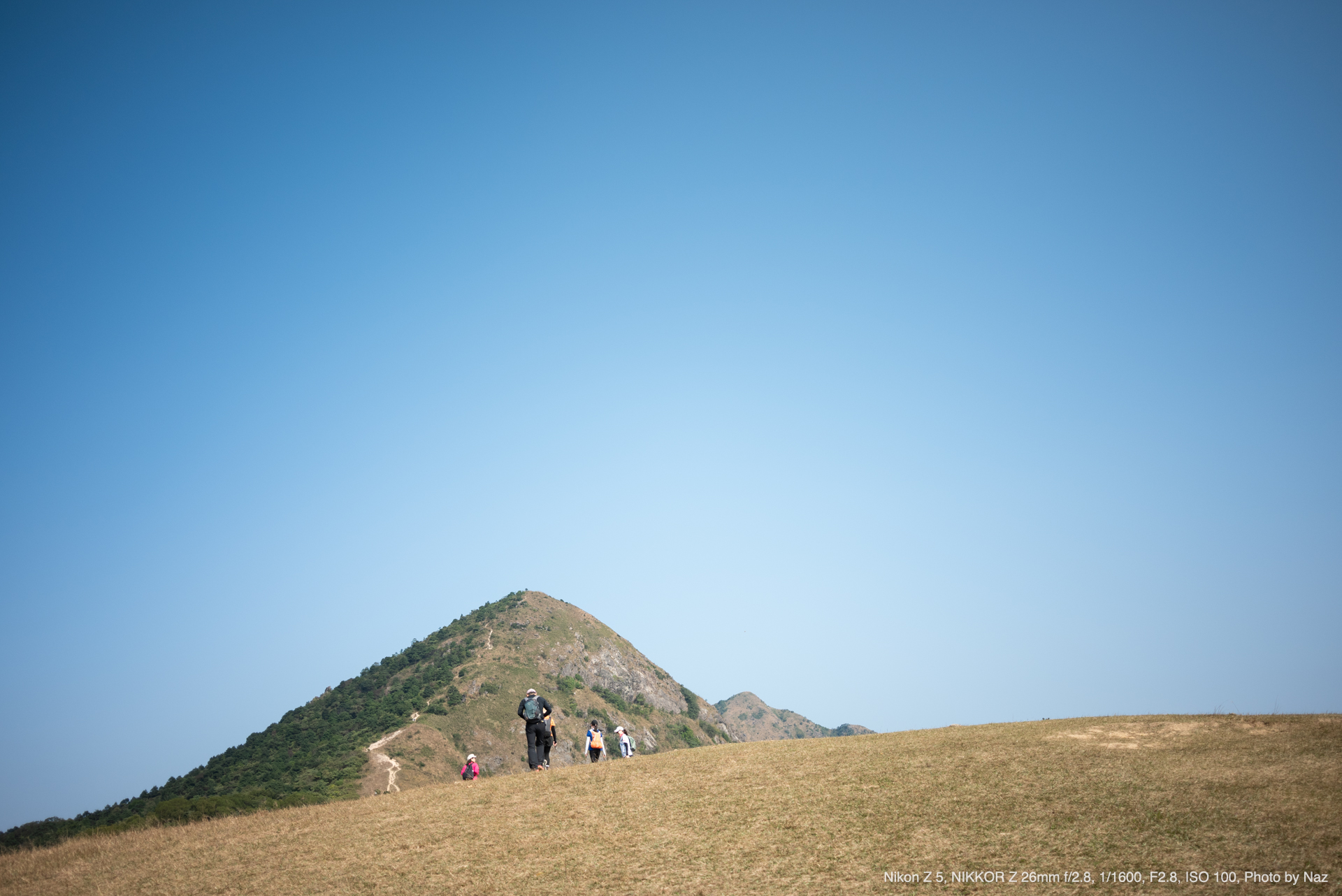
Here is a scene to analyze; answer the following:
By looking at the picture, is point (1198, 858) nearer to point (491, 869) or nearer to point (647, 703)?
point (491, 869)

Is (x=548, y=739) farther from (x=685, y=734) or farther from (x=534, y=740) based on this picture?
(x=685, y=734)

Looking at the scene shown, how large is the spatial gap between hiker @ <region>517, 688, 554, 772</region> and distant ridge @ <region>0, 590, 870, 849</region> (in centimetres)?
4066

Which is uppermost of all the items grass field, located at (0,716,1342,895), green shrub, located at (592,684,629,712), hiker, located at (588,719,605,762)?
hiker, located at (588,719,605,762)

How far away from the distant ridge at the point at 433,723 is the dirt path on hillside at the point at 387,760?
26 centimetres

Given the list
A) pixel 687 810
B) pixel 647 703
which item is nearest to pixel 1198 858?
pixel 687 810

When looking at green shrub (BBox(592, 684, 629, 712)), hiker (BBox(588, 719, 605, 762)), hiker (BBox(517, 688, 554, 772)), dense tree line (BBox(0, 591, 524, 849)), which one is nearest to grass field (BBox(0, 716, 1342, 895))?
hiker (BBox(517, 688, 554, 772))

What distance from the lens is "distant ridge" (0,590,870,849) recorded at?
109 m

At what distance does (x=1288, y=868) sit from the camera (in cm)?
1236

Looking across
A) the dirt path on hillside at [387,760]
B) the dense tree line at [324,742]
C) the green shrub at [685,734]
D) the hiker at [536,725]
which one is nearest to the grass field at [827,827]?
the hiker at [536,725]

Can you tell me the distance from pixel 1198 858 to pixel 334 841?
18.9m

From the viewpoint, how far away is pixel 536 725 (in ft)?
84.8

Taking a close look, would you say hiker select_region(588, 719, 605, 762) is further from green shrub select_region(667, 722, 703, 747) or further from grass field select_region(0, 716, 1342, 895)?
green shrub select_region(667, 722, 703, 747)

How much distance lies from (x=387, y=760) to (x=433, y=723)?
64.2 feet

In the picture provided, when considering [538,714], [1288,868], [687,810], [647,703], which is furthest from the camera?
[647,703]
